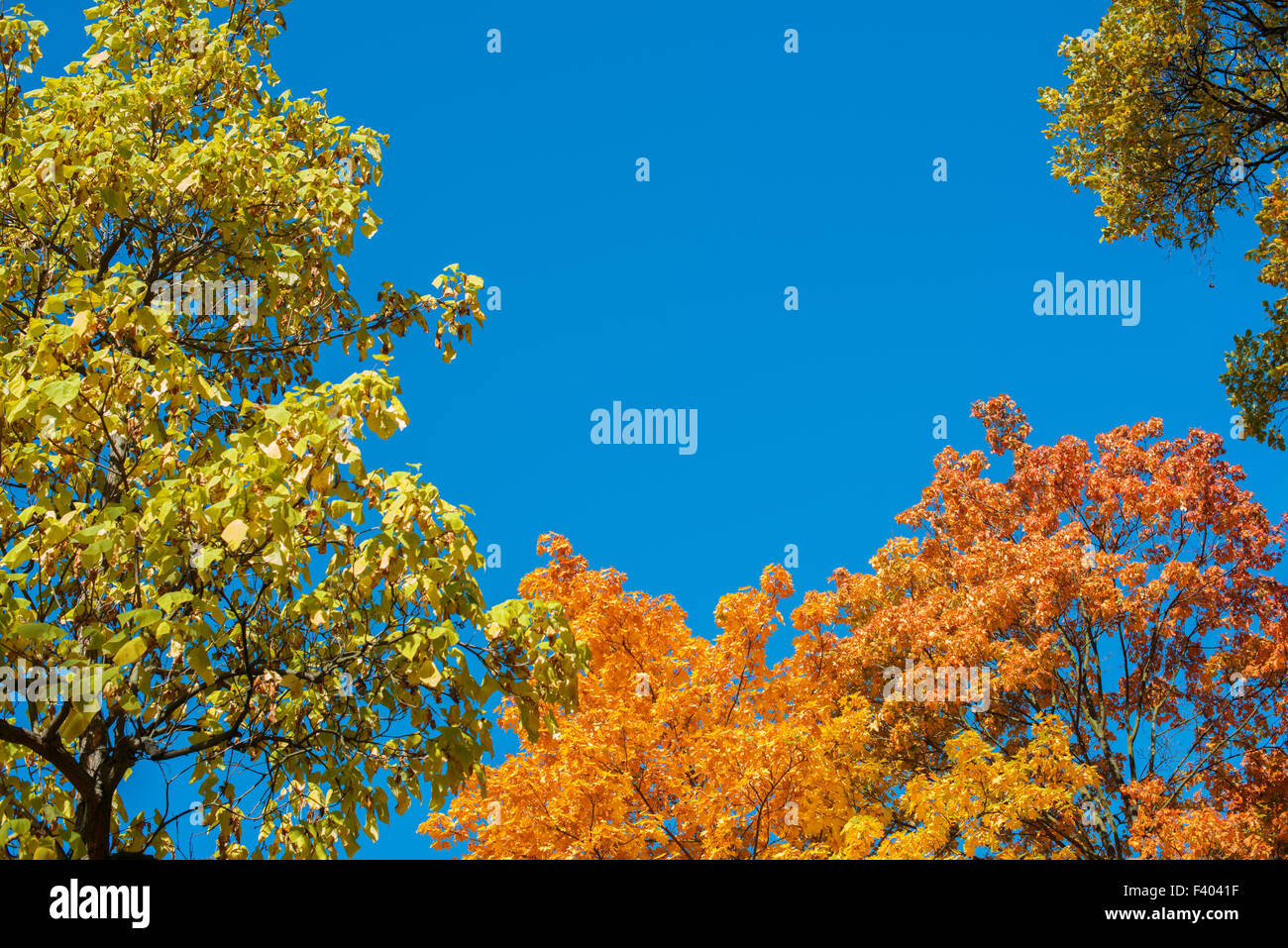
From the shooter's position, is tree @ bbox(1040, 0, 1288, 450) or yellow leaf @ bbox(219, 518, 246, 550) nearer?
yellow leaf @ bbox(219, 518, 246, 550)

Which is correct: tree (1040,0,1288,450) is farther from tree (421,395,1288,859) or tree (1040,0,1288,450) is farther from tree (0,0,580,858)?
tree (0,0,580,858)

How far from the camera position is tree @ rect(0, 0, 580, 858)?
543 centimetres

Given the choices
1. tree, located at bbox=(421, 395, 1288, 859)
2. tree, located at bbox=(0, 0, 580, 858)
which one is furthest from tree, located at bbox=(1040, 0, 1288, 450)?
tree, located at bbox=(0, 0, 580, 858)

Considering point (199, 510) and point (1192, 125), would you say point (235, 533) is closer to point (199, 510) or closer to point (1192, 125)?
point (199, 510)

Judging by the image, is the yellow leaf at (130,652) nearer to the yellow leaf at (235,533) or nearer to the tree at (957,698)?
the yellow leaf at (235,533)

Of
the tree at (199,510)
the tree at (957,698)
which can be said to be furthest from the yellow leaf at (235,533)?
the tree at (957,698)

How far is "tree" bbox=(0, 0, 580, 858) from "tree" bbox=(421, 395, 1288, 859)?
7910 mm

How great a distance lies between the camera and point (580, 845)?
13.5 meters

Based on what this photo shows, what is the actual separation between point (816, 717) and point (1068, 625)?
5.32m

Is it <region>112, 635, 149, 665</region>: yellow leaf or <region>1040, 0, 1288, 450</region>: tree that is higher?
<region>1040, 0, 1288, 450</region>: tree

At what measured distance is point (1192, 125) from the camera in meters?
13.2

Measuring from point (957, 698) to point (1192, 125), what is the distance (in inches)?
381

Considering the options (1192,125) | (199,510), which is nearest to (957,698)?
(1192,125)

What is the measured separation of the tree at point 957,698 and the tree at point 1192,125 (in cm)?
578
